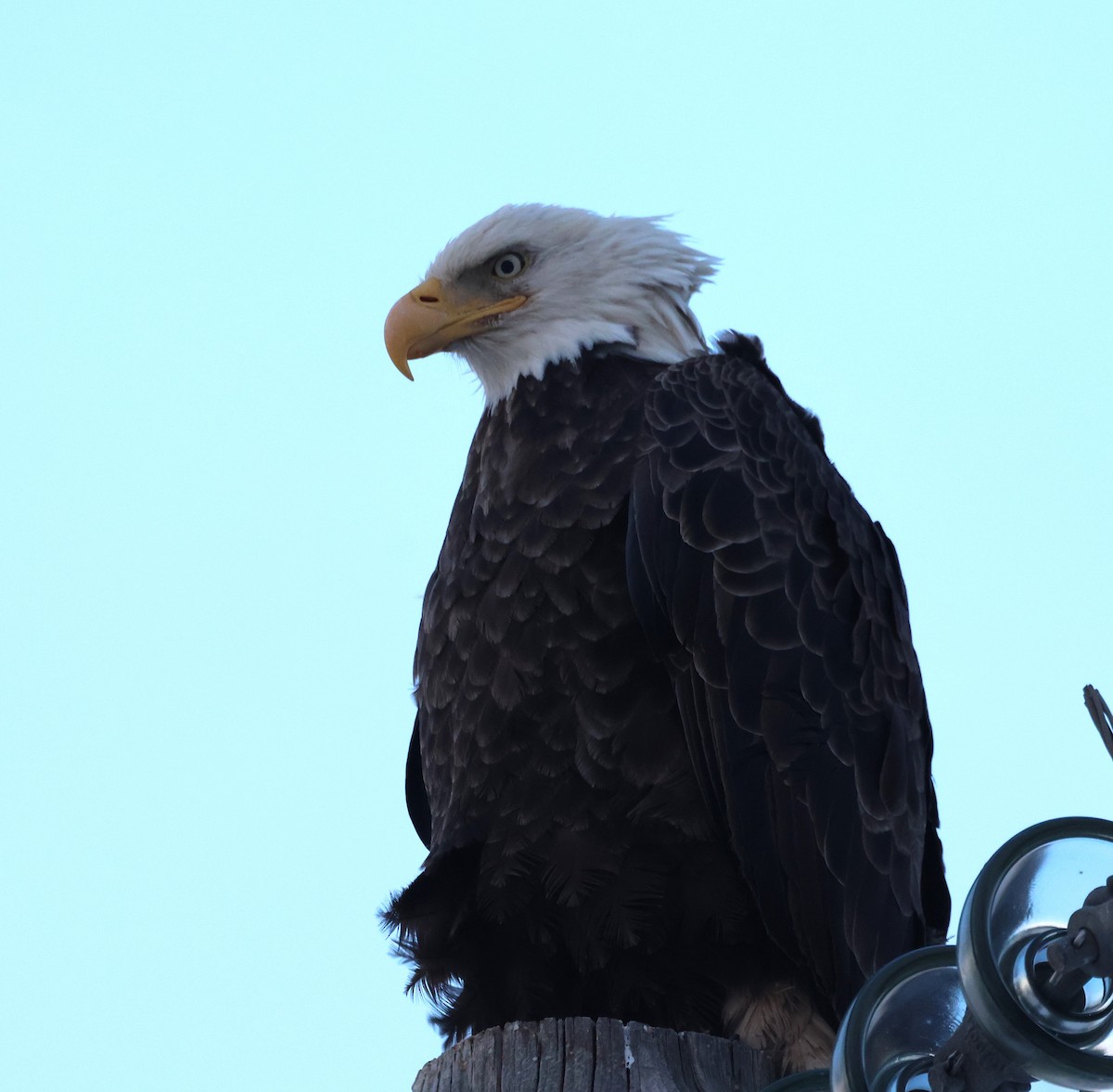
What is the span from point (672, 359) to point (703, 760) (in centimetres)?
156

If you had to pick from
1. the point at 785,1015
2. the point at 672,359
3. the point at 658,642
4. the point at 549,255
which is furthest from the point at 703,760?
the point at 549,255

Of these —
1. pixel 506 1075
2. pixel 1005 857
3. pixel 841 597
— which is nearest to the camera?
pixel 1005 857

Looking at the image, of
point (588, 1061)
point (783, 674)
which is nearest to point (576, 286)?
point (783, 674)

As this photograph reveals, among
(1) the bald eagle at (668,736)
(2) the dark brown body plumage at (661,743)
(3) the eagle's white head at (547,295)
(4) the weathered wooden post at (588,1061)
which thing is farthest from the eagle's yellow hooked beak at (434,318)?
(4) the weathered wooden post at (588,1061)

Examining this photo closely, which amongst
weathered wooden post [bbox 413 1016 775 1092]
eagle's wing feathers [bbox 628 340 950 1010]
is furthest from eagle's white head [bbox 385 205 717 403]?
weathered wooden post [bbox 413 1016 775 1092]

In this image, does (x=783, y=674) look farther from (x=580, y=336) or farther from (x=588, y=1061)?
(x=580, y=336)

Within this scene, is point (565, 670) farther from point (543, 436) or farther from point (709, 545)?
point (543, 436)

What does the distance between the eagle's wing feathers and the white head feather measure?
2.12ft

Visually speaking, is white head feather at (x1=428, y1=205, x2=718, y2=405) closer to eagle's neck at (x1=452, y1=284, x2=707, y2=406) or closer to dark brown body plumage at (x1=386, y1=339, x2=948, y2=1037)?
eagle's neck at (x1=452, y1=284, x2=707, y2=406)

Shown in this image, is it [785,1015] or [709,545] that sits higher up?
[709,545]

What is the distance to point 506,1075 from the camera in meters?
3.05

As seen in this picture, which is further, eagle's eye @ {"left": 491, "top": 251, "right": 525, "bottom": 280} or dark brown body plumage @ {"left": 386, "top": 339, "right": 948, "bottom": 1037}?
eagle's eye @ {"left": 491, "top": 251, "right": 525, "bottom": 280}

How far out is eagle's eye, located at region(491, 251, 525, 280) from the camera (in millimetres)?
5344

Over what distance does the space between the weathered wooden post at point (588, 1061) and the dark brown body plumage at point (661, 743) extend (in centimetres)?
72
